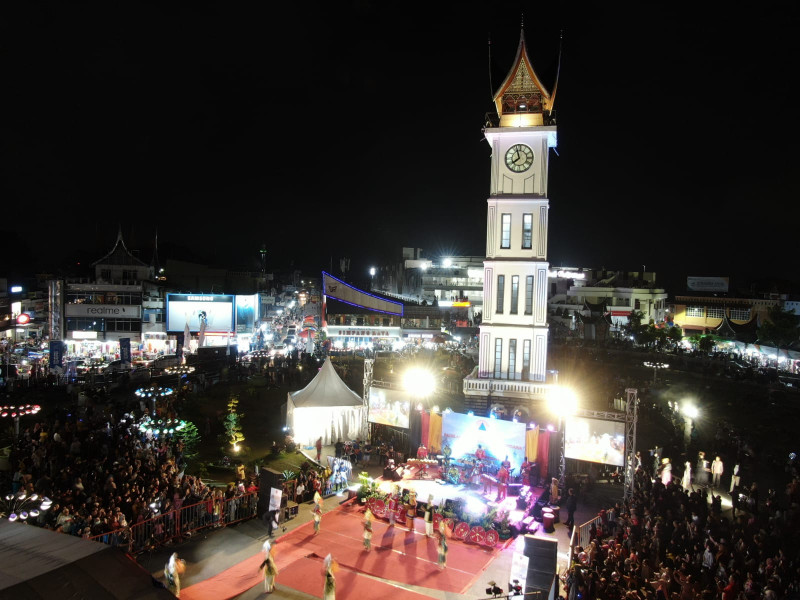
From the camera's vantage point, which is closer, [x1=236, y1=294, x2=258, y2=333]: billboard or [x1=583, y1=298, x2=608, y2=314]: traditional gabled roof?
[x1=236, y1=294, x2=258, y2=333]: billboard

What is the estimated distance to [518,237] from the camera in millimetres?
26422

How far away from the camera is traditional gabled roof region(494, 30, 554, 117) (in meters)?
26.7

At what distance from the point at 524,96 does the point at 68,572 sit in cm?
2690

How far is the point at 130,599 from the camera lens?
5844 mm

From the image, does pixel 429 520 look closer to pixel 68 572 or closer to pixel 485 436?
pixel 485 436

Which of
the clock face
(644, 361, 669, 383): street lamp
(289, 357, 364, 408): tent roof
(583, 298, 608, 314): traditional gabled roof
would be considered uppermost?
the clock face

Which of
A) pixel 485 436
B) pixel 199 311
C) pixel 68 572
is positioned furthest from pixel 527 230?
pixel 199 311

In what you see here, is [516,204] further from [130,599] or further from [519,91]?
[130,599]

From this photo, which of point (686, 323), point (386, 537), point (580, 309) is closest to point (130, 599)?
point (386, 537)

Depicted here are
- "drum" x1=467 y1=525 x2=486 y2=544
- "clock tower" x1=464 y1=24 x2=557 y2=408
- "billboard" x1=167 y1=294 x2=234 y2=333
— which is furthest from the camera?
"billboard" x1=167 y1=294 x2=234 y2=333

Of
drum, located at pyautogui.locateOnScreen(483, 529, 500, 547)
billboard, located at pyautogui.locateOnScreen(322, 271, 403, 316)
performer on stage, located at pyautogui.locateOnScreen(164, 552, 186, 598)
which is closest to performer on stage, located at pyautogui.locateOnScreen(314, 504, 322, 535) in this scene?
performer on stage, located at pyautogui.locateOnScreen(164, 552, 186, 598)

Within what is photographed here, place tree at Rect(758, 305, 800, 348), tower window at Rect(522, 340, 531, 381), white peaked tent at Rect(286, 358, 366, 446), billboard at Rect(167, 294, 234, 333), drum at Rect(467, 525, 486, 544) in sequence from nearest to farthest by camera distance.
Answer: drum at Rect(467, 525, 486, 544) → white peaked tent at Rect(286, 358, 366, 446) → tower window at Rect(522, 340, 531, 381) → tree at Rect(758, 305, 800, 348) → billboard at Rect(167, 294, 234, 333)

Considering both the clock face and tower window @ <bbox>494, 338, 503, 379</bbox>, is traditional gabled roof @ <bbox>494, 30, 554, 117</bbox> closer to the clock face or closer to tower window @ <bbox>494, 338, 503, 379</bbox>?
the clock face

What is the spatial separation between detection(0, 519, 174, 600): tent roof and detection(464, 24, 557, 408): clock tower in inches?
814
